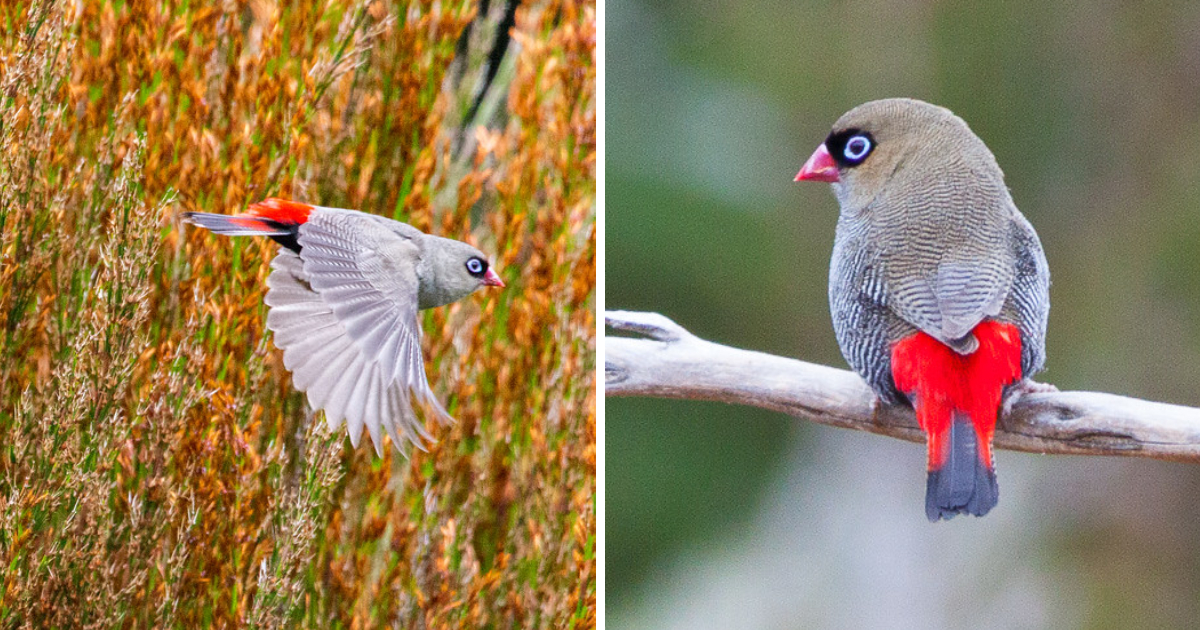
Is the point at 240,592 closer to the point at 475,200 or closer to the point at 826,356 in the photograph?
the point at 475,200

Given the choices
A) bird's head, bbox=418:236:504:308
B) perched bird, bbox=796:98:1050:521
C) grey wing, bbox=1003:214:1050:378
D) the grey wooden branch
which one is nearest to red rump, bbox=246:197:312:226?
bird's head, bbox=418:236:504:308

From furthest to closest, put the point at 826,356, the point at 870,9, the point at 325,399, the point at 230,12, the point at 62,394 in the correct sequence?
the point at 870,9 < the point at 826,356 < the point at 230,12 < the point at 62,394 < the point at 325,399

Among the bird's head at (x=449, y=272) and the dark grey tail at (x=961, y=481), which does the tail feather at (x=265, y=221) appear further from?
the dark grey tail at (x=961, y=481)

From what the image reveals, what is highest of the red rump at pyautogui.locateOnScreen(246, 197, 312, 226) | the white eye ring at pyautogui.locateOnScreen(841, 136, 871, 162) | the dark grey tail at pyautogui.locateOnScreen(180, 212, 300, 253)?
the white eye ring at pyautogui.locateOnScreen(841, 136, 871, 162)

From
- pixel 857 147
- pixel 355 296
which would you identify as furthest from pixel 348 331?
pixel 857 147

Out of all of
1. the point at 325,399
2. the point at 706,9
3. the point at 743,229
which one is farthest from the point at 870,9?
the point at 325,399

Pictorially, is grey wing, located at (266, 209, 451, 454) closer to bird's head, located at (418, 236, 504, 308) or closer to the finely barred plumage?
bird's head, located at (418, 236, 504, 308)

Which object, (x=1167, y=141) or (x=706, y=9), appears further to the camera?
(x=706, y=9)
